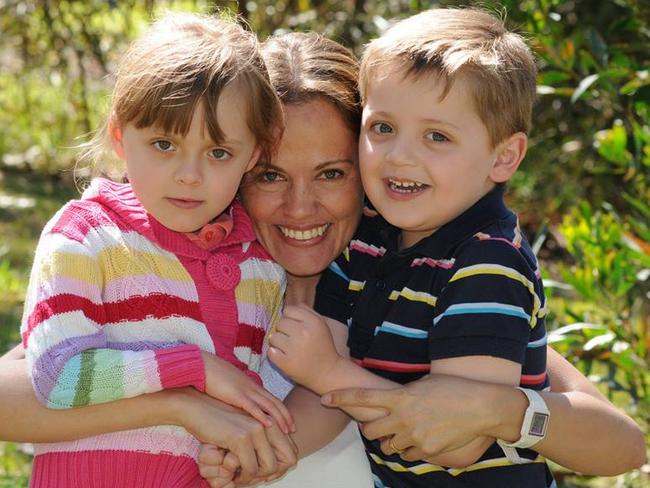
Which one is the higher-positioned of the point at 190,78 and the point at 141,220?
the point at 190,78

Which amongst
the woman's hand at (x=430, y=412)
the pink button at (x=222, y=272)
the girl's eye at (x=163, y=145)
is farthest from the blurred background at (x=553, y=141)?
the woman's hand at (x=430, y=412)

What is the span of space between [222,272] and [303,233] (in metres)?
0.28

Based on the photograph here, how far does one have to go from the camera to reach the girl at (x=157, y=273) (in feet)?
7.06

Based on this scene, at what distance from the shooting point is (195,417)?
86.1 inches

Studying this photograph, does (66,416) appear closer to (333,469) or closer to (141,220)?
(141,220)

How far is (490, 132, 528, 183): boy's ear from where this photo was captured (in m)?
2.40

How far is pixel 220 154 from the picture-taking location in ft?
7.63

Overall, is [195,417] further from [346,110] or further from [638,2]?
[638,2]

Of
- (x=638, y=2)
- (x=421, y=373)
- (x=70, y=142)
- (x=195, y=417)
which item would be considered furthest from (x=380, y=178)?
(x=70, y=142)

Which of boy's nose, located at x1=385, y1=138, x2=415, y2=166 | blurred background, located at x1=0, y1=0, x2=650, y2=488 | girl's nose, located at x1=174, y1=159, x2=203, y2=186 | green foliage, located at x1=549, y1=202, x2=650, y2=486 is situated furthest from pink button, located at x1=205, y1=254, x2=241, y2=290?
green foliage, located at x1=549, y1=202, x2=650, y2=486

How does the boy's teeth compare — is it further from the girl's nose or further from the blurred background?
the blurred background

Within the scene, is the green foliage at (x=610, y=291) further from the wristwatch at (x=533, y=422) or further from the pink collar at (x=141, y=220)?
the pink collar at (x=141, y=220)

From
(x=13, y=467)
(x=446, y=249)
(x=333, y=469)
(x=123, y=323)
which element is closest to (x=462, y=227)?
(x=446, y=249)

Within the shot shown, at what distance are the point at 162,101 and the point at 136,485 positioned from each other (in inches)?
32.1
